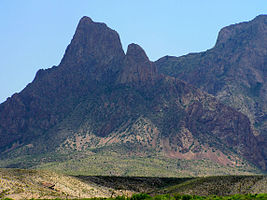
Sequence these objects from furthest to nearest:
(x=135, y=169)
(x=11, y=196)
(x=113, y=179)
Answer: (x=135, y=169), (x=113, y=179), (x=11, y=196)

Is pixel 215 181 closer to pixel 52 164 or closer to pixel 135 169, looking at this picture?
pixel 135 169

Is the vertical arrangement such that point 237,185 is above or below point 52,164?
below

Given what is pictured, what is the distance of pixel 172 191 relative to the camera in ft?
411

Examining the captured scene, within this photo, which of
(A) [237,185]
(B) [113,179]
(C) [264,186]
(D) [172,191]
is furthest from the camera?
(B) [113,179]

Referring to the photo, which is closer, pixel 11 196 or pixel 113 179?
pixel 11 196

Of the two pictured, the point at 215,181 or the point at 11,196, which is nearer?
the point at 11,196

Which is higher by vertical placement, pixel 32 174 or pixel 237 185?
pixel 32 174

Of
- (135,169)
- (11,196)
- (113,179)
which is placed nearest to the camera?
(11,196)

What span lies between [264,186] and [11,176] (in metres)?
57.8

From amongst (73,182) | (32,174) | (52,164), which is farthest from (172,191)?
(52,164)

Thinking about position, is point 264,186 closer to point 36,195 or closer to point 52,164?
point 36,195

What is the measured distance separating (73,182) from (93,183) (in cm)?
873

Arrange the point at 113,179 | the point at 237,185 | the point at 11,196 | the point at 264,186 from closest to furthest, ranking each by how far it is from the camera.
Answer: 1. the point at 11,196
2. the point at 264,186
3. the point at 237,185
4. the point at 113,179

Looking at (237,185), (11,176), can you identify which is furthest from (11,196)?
(237,185)
